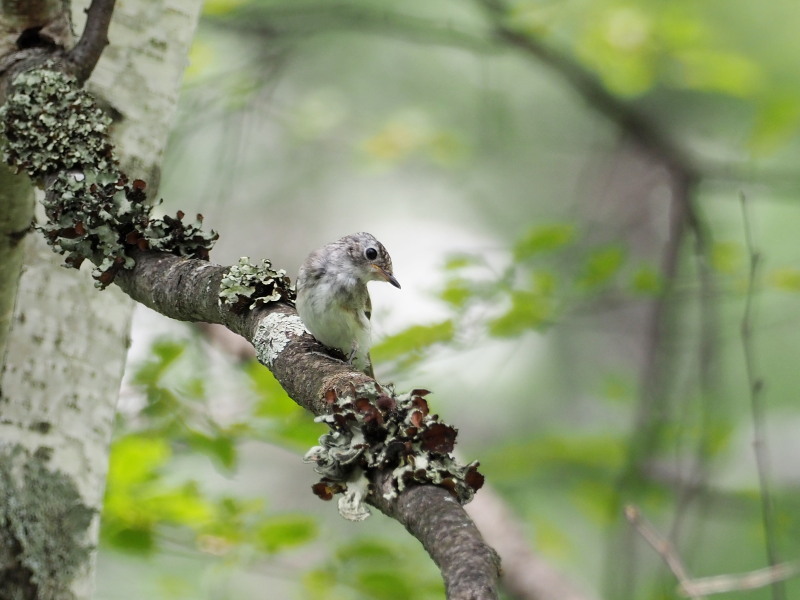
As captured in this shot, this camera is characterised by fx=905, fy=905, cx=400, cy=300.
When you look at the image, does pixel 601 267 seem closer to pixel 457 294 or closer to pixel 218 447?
pixel 457 294

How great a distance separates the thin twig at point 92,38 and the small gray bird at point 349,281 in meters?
1.06

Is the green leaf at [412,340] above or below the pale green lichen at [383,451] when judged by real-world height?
above

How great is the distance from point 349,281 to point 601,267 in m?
1.64

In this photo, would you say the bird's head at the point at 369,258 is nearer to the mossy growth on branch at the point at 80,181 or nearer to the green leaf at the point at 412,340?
the green leaf at the point at 412,340

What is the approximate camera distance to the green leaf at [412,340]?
4.05 meters

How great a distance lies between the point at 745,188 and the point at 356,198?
227 inches

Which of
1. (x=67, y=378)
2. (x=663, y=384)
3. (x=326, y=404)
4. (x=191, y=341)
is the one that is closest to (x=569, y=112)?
(x=663, y=384)

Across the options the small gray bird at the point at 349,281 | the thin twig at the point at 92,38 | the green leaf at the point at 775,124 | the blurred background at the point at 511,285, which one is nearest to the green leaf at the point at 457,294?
the blurred background at the point at 511,285

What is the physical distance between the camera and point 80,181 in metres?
2.34

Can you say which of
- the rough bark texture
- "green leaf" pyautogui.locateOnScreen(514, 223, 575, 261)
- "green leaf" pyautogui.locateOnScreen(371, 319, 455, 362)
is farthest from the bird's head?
the rough bark texture

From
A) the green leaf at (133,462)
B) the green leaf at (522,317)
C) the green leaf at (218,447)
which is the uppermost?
the green leaf at (522,317)

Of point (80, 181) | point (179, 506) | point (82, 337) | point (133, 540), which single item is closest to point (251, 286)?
point (80, 181)

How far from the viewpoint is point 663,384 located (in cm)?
552

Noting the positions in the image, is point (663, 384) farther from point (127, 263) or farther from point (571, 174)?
point (571, 174)
